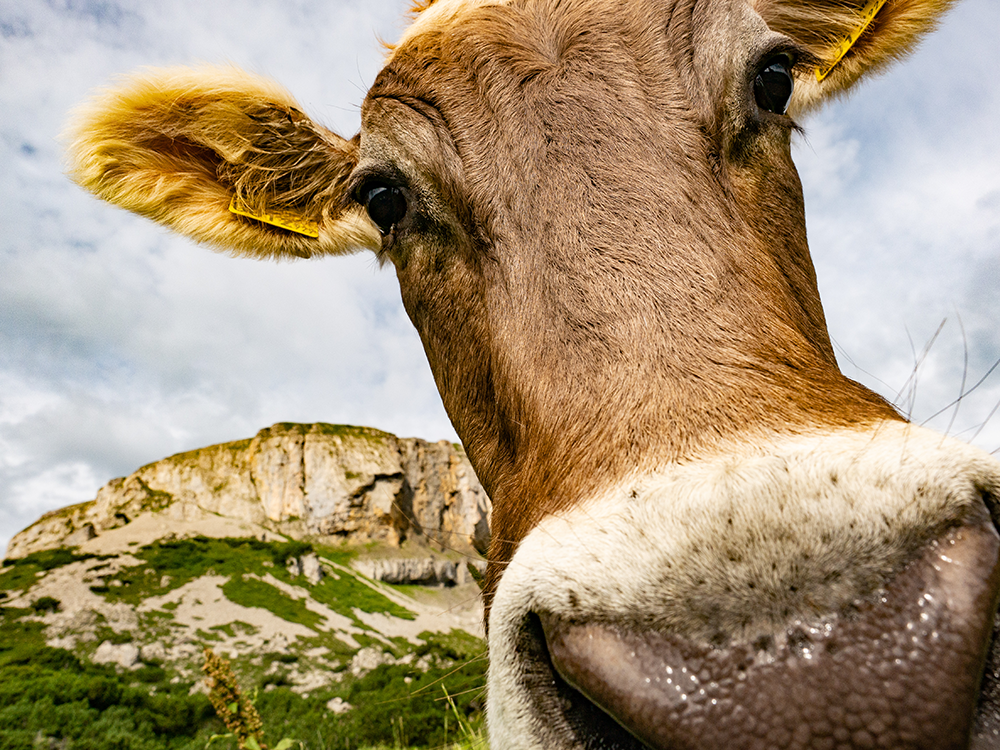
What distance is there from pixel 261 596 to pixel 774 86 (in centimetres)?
5458

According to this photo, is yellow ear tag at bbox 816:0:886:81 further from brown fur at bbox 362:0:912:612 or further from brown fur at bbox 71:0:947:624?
brown fur at bbox 362:0:912:612

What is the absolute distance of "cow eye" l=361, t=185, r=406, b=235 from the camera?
2.82 meters

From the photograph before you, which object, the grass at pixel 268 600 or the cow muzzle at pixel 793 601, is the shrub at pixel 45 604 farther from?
the cow muzzle at pixel 793 601

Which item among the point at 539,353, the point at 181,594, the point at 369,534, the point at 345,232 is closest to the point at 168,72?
the point at 345,232

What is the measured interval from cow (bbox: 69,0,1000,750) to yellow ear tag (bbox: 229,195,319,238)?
1.43 meters

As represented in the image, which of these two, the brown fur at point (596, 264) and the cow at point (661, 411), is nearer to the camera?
the cow at point (661, 411)

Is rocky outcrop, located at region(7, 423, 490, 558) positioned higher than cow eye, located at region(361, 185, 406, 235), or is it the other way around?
rocky outcrop, located at region(7, 423, 490, 558)

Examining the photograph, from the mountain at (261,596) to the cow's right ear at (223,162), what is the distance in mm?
2499

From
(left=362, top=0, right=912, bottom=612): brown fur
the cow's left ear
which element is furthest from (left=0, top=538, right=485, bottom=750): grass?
the cow's left ear

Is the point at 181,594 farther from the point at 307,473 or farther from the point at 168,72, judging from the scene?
the point at 168,72

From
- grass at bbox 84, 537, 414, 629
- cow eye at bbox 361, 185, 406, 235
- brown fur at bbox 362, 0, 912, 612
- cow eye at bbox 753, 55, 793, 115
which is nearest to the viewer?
brown fur at bbox 362, 0, 912, 612

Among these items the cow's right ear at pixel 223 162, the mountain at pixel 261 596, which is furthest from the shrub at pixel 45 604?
the cow's right ear at pixel 223 162

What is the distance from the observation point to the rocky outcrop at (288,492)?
2697 inches

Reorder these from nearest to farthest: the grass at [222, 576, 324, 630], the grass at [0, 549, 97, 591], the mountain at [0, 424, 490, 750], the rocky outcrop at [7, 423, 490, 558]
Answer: the mountain at [0, 424, 490, 750] < the grass at [0, 549, 97, 591] < the grass at [222, 576, 324, 630] < the rocky outcrop at [7, 423, 490, 558]
